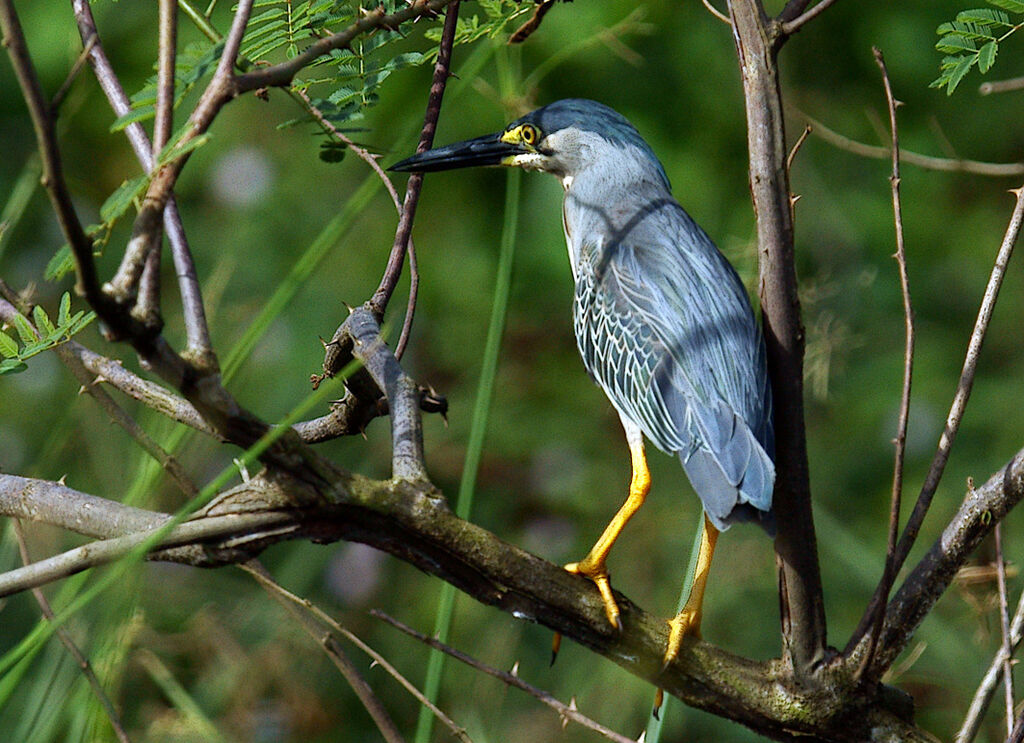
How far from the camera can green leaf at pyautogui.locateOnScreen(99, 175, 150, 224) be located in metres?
1.10

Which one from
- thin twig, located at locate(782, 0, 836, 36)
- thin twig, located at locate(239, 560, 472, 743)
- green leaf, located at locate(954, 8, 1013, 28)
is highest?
green leaf, located at locate(954, 8, 1013, 28)

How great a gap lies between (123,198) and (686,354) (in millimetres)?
1168

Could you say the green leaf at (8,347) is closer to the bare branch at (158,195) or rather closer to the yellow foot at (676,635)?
the bare branch at (158,195)

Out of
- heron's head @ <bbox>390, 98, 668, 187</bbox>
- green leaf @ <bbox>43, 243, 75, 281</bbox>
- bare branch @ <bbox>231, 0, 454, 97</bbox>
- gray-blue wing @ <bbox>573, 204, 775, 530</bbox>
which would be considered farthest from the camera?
heron's head @ <bbox>390, 98, 668, 187</bbox>

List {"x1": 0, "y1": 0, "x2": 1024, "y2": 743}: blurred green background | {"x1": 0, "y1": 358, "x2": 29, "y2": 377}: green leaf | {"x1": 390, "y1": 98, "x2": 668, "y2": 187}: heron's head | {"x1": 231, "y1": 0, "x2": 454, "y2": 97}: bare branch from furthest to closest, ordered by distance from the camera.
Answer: {"x1": 0, "y1": 0, "x2": 1024, "y2": 743}: blurred green background
{"x1": 390, "y1": 98, "x2": 668, "y2": 187}: heron's head
{"x1": 0, "y1": 358, "x2": 29, "y2": 377}: green leaf
{"x1": 231, "y1": 0, "x2": 454, "y2": 97}: bare branch

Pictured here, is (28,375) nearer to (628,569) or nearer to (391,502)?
(628,569)

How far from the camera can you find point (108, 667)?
1451 mm

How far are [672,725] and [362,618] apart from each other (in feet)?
3.44

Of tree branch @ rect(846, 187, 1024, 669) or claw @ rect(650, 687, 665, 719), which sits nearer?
tree branch @ rect(846, 187, 1024, 669)

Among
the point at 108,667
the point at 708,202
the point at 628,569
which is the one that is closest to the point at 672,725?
the point at 628,569

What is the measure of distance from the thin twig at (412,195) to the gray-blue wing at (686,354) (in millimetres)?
527

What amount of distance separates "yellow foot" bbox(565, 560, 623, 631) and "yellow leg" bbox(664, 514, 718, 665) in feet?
0.30

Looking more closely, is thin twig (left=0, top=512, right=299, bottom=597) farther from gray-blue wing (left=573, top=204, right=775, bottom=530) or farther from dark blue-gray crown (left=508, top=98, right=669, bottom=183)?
dark blue-gray crown (left=508, top=98, right=669, bottom=183)

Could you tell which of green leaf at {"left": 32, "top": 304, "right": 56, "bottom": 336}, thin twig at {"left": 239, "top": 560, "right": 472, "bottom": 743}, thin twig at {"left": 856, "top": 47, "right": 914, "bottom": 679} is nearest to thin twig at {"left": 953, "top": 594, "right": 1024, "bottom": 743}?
thin twig at {"left": 856, "top": 47, "right": 914, "bottom": 679}
